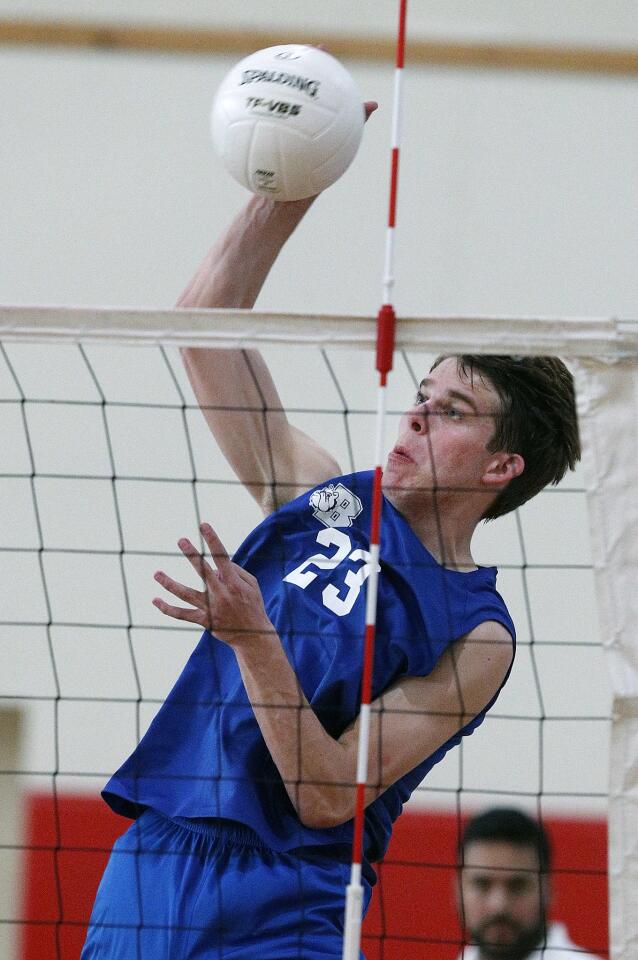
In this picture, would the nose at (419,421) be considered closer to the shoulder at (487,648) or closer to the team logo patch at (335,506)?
the team logo patch at (335,506)

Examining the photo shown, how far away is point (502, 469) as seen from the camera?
2291 millimetres

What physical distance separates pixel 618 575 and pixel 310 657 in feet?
1.61

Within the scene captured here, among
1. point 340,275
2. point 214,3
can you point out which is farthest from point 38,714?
point 214,3

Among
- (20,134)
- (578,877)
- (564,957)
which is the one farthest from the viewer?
(20,134)

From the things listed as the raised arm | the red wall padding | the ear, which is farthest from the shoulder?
the red wall padding

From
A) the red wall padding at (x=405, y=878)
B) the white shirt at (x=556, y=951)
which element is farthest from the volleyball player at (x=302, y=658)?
the red wall padding at (x=405, y=878)

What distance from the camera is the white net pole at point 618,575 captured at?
1841 mm

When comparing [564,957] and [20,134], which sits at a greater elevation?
[20,134]

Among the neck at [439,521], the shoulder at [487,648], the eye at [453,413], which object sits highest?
the eye at [453,413]

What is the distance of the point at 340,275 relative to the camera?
473 cm

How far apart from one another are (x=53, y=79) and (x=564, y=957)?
10.6ft

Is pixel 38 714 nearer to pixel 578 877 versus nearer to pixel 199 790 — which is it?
→ pixel 578 877

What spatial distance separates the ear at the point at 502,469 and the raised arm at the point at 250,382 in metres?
0.28

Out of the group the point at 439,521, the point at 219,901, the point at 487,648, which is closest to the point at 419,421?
the point at 439,521
